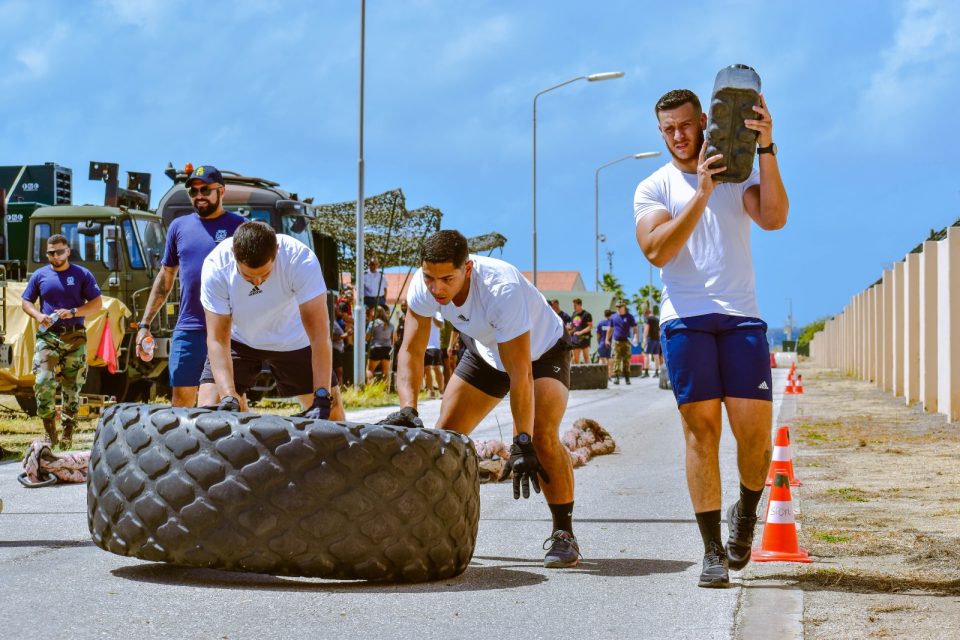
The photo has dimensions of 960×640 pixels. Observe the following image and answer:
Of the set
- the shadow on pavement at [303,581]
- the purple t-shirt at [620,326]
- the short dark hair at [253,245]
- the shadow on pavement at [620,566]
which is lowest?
the shadow on pavement at [620,566]

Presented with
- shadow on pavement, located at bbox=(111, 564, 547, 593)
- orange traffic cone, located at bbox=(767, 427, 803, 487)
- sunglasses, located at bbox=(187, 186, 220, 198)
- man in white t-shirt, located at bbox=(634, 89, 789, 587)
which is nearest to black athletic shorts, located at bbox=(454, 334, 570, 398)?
man in white t-shirt, located at bbox=(634, 89, 789, 587)

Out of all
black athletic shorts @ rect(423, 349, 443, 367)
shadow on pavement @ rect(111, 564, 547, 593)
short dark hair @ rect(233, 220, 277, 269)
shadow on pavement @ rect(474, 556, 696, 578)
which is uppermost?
short dark hair @ rect(233, 220, 277, 269)

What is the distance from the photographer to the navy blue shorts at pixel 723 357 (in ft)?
18.4

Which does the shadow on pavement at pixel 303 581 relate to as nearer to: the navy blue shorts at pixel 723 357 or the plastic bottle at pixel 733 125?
the navy blue shorts at pixel 723 357

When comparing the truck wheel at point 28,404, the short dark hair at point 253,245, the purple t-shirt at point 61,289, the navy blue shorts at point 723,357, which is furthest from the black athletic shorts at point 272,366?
the truck wheel at point 28,404

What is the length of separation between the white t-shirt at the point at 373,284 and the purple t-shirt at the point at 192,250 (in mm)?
16064

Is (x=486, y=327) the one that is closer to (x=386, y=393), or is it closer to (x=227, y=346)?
(x=227, y=346)

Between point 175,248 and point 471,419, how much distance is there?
8.92ft

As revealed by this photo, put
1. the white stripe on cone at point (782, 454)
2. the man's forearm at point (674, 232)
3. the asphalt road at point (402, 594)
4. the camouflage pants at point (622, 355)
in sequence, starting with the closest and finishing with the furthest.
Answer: the asphalt road at point (402, 594) < the man's forearm at point (674, 232) < the white stripe on cone at point (782, 454) < the camouflage pants at point (622, 355)

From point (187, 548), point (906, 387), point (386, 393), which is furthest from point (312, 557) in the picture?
point (906, 387)

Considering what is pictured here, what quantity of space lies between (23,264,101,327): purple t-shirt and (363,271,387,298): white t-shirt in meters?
12.7

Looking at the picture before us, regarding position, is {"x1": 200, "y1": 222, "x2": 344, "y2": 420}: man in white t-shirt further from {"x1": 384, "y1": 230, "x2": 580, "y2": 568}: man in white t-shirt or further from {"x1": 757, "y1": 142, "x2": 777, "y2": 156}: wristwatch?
{"x1": 757, "y1": 142, "x2": 777, "y2": 156}: wristwatch

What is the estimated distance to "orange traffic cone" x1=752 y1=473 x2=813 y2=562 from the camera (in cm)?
625

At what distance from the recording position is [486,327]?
20.0 ft
